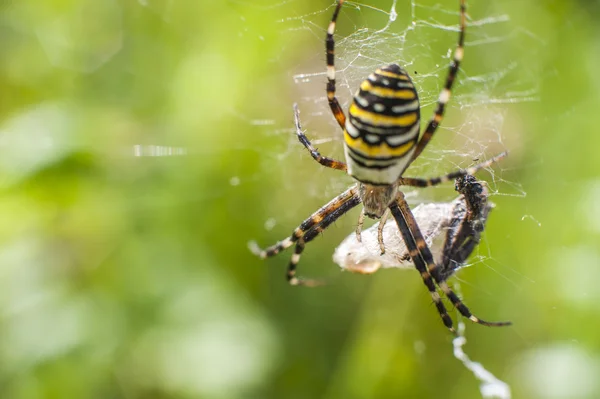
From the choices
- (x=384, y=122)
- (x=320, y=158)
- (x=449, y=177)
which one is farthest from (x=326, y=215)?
(x=384, y=122)

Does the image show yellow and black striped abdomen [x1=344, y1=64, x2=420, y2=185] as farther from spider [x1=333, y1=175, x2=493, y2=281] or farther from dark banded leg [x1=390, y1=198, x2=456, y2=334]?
dark banded leg [x1=390, y1=198, x2=456, y2=334]

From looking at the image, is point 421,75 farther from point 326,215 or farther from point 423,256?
point 423,256

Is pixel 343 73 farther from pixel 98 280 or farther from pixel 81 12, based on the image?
pixel 81 12

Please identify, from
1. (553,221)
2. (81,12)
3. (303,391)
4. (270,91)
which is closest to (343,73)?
(270,91)

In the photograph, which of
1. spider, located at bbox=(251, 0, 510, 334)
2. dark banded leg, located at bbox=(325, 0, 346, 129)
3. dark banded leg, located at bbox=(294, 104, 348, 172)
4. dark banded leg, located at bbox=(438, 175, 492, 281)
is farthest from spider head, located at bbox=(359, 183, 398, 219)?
dark banded leg, located at bbox=(325, 0, 346, 129)

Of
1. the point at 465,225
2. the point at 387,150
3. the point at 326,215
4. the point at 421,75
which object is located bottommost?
the point at 326,215

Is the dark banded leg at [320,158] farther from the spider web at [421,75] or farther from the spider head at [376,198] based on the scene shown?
the spider web at [421,75]
